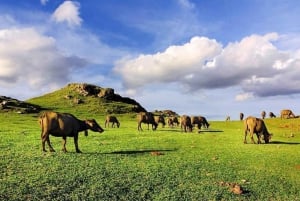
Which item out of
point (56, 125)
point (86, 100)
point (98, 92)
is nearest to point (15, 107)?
point (86, 100)

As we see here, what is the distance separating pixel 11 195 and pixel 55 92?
151155mm

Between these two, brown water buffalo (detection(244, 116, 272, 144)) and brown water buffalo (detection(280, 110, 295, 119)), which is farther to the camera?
brown water buffalo (detection(280, 110, 295, 119))

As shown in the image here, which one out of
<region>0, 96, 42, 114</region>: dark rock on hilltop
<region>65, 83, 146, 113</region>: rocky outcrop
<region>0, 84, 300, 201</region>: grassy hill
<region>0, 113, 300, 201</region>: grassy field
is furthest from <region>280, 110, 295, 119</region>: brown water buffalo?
<region>65, 83, 146, 113</region>: rocky outcrop

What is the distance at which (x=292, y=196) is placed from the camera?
61.8 ft

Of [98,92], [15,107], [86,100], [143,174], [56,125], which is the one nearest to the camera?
[143,174]

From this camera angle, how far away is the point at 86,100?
470ft

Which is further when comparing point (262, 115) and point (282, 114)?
point (262, 115)

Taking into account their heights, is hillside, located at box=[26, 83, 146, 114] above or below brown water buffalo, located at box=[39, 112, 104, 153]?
above

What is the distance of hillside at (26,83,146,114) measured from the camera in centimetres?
12781

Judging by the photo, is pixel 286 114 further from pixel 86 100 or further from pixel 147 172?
pixel 86 100

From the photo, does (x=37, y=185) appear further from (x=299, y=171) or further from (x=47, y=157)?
(x=299, y=171)

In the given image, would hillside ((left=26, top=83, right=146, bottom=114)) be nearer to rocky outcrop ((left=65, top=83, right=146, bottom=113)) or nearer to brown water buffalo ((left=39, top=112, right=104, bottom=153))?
rocky outcrop ((left=65, top=83, right=146, bottom=113))

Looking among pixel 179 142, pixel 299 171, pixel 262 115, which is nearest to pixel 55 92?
pixel 262 115

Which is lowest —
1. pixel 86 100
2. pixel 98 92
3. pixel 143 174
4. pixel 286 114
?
pixel 143 174
